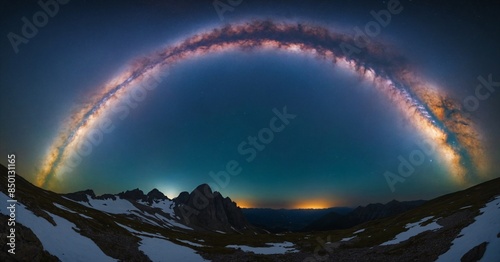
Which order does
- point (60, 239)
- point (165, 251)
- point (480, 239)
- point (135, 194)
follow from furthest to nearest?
1. point (135, 194)
2. point (165, 251)
3. point (60, 239)
4. point (480, 239)

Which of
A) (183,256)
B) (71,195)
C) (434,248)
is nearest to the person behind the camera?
(434,248)

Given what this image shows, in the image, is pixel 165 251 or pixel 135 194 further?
pixel 135 194

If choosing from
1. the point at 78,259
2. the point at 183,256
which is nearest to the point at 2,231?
the point at 78,259

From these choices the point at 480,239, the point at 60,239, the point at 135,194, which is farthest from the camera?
the point at 135,194

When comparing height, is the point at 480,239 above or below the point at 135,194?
below

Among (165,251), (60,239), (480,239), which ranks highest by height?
(60,239)

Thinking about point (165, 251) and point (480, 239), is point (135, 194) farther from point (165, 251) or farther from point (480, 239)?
point (480, 239)

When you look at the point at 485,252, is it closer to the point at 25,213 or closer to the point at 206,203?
the point at 25,213

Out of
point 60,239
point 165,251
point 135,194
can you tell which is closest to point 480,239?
point 165,251
